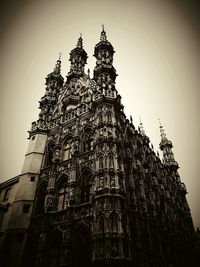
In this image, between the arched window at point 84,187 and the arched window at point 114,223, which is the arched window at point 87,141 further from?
the arched window at point 114,223

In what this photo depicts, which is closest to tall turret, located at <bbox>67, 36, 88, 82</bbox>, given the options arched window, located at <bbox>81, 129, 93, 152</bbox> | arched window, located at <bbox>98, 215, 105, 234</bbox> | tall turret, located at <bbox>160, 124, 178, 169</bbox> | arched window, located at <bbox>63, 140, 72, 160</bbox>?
arched window, located at <bbox>81, 129, 93, 152</bbox>

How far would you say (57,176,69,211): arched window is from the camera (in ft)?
64.6

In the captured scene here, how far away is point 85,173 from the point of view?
67.1 feet

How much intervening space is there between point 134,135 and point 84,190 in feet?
39.5

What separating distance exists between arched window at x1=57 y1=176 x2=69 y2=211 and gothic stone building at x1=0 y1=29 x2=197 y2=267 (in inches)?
3.8

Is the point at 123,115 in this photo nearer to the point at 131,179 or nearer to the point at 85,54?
the point at 131,179

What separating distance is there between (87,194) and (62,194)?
Answer: 2920 millimetres

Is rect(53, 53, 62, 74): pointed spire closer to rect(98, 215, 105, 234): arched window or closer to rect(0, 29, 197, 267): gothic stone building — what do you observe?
rect(0, 29, 197, 267): gothic stone building

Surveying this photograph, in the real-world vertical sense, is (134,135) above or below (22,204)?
above

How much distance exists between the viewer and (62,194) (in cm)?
2072

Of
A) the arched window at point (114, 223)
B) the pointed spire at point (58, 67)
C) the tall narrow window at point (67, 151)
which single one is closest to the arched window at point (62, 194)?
the tall narrow window at point (67, 151)

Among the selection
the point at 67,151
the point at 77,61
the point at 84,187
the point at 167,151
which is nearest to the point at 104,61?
the point at 77,61

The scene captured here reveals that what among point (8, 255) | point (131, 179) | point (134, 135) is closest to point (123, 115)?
point (134, 135)

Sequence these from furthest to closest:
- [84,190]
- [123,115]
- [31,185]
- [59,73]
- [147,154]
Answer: [59,73]
[147,154]
[123,115]
[31,185]
[84,190]
